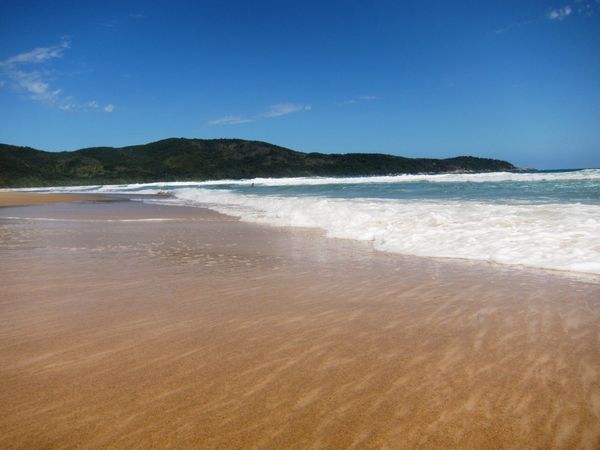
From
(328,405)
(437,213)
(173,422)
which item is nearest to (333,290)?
(328,405)

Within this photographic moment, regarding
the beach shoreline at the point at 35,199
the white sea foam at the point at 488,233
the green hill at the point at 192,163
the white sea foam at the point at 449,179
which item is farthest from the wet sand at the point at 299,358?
the green hill at the point at 192,163

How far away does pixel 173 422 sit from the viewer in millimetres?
1916

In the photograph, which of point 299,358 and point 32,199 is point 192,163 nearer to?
point 32,199

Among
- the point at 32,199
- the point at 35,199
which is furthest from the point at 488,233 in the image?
the point at 32,199

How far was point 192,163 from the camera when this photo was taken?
96000 mm

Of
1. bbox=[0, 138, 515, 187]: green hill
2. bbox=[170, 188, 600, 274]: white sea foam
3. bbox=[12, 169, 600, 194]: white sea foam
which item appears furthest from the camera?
bbox=[0, 138, 515, 187]: green hill

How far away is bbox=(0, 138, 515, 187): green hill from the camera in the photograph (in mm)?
75812

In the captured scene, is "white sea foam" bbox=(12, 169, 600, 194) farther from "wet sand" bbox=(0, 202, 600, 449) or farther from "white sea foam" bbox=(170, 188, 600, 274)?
"wet sand" bbox=(0, 202, 600, 449)

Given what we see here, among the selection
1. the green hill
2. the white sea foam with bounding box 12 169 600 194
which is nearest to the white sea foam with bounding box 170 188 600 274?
the white sea foam with bounding box 12 169 600 194

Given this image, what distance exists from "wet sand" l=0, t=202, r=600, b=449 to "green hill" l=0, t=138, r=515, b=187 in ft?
238

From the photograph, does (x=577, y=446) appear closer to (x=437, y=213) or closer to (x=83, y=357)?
(x=83, y=357)

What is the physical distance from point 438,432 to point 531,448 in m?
0.34

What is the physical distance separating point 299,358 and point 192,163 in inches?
3824

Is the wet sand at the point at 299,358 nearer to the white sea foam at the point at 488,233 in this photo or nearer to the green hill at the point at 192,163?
the white sea foam at the point at 488,233
